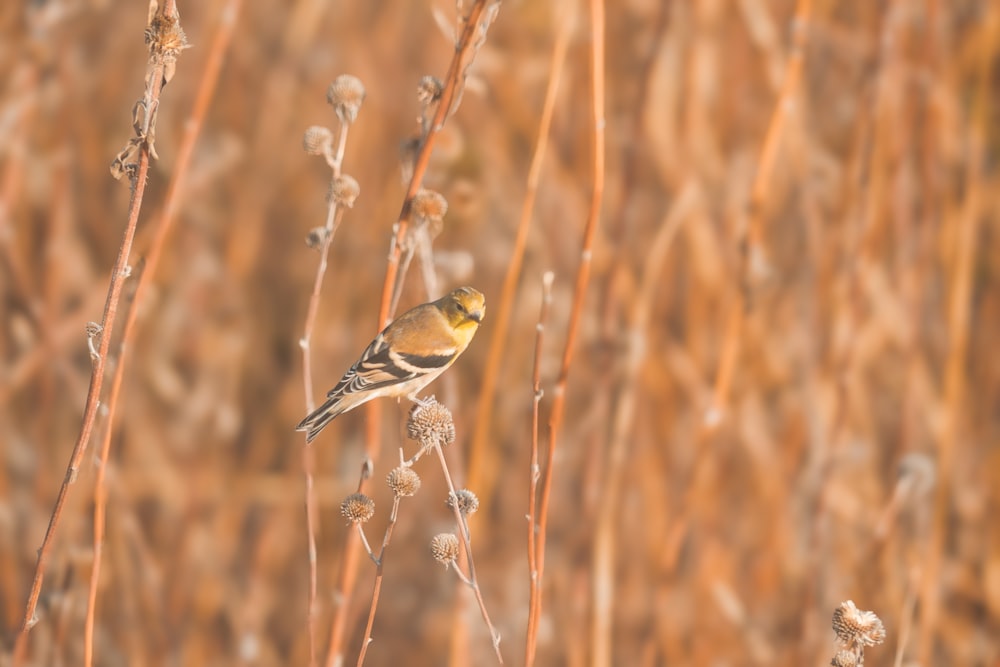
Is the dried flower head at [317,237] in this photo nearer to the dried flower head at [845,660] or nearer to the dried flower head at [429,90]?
the dried flower head at [429,90]

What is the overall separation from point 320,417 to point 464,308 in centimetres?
11

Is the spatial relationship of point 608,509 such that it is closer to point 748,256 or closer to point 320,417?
point 748,256

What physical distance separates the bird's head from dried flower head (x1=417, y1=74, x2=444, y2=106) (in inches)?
4.9

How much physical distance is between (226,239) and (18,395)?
522 millimetres

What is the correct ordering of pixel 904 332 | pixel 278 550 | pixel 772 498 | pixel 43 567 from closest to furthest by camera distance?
pixel 43 567
pixel 904 332
pixel 772 498
pixel 278 550

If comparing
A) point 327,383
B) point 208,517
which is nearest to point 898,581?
point 327,383

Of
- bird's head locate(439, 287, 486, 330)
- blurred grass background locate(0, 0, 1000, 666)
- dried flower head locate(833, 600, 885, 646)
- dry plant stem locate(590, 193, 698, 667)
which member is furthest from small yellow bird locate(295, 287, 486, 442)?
blurred grass background locate(0, 0, 1000, 666)

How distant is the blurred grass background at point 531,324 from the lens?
1.48 m

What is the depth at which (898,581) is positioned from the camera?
5.04ft

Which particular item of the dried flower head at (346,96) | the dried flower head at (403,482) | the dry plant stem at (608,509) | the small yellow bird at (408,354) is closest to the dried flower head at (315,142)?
the dried flower head at (346,96)

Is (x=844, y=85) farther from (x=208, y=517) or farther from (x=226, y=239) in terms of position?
(x=208, y=517)

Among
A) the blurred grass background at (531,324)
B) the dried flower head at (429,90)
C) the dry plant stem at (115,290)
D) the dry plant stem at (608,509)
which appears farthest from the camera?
the blurred grass background at (531,324)

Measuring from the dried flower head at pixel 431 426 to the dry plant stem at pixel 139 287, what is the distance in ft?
0.55

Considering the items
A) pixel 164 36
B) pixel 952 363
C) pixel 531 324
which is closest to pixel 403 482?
pixel 164 36
